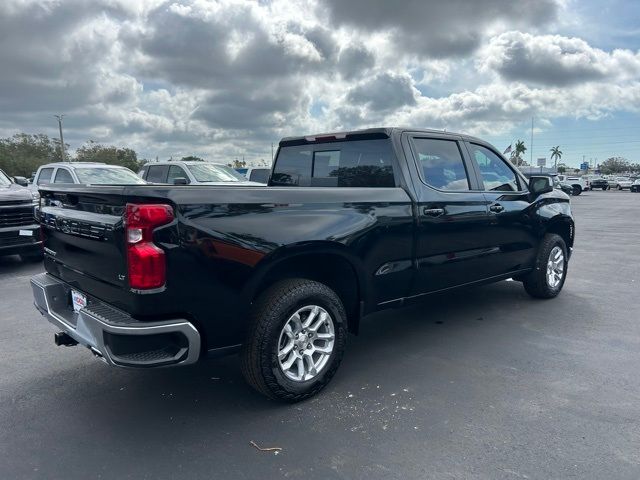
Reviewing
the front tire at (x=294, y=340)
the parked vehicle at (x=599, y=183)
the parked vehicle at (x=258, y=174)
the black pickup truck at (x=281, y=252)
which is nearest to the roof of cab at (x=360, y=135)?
the black pickup truck at (x=281, y=252)

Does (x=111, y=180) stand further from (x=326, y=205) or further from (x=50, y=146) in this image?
(x=50, y=146)

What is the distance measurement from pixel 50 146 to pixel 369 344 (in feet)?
267

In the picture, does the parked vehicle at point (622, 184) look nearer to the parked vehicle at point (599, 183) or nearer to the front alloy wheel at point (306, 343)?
the parked vehicle at point (599, 183)

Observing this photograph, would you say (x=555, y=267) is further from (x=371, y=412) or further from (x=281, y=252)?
(x=281, y=252)

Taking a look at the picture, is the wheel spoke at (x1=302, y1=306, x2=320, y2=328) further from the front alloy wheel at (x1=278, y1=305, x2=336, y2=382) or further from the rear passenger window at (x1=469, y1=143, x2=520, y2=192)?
the rear passenger window at (x1=469, y1=143, x2=520, y2=192)

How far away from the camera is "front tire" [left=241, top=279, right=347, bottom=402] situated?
9.97 feet

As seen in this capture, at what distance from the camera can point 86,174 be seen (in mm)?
10195

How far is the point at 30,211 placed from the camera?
7883 mm

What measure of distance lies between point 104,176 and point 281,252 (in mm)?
8593

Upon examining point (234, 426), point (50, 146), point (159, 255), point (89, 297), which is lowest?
point (234, 426)

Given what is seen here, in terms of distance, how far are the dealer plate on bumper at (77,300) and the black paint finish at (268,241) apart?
0.21ft

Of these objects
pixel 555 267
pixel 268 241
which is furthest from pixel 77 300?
pixel 555 267

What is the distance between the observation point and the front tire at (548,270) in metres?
5.54

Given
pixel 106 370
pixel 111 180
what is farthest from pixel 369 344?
pixel 111 180
